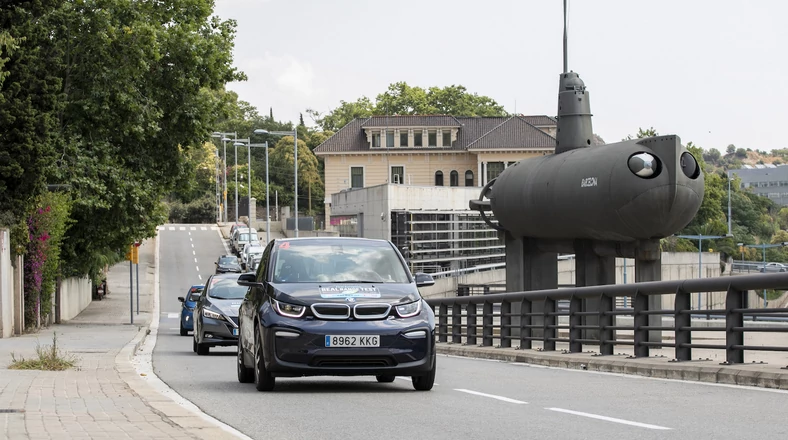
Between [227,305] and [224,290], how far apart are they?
4.74ft

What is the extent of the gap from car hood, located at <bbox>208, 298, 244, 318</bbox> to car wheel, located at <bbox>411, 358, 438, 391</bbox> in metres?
10.3

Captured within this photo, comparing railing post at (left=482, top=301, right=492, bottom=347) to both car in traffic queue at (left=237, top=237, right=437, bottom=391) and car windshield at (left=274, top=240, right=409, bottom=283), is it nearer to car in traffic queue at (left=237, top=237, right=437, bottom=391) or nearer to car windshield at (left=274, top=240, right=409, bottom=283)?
car windshield at (left=274, top=240, right=409, bottom=283)

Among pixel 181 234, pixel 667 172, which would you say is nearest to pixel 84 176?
pixel 667 172

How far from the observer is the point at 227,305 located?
23453 millimetres

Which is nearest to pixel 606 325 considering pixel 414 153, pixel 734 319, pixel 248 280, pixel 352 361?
pixel 734 319

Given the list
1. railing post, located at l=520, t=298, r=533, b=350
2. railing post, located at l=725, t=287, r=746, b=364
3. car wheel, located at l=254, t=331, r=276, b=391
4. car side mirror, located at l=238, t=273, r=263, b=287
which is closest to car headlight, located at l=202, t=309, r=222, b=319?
railing post, located at l=520, t=298, r=533, b=350

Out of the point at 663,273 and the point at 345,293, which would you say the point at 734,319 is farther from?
the point at 663,273

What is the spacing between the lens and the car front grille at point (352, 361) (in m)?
12.3

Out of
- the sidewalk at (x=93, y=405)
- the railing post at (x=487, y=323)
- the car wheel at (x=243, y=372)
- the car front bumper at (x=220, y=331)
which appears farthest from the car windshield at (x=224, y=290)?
the car wheel at (x=243, y=372)

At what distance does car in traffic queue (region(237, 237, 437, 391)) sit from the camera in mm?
12273

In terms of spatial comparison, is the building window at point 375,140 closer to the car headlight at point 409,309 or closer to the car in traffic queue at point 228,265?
the car in traffic queue at point 228,265

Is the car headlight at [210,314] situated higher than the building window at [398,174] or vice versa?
the building window at [398,174]

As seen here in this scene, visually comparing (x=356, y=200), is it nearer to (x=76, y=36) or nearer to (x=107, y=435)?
(x=76, y=36)

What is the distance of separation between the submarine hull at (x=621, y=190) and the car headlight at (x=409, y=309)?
12345mm
